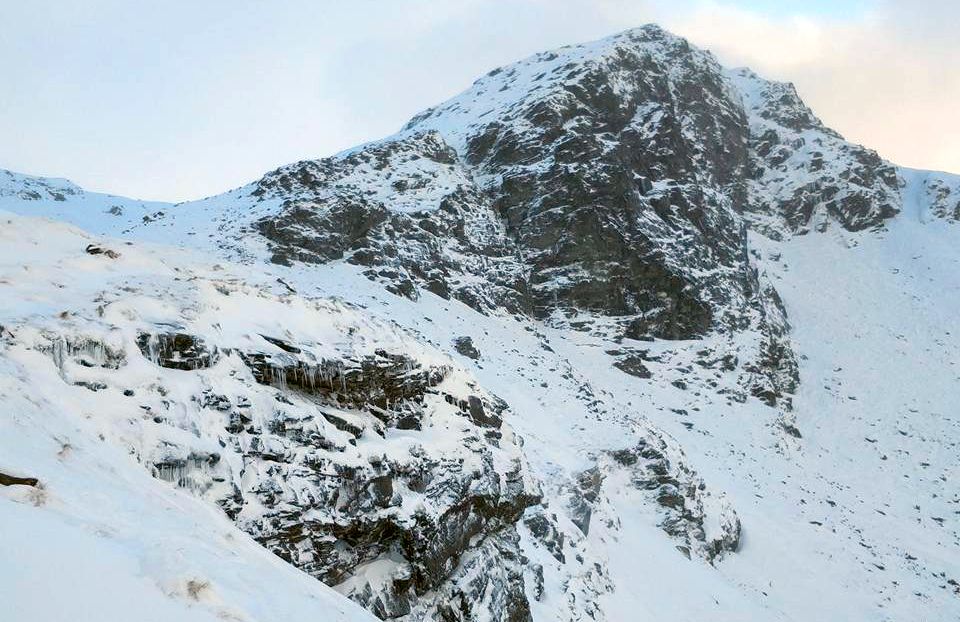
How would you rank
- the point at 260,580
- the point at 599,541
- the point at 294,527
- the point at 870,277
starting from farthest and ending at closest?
the point at 870,277, the point at 599,541, the point at 294,527, the point at 260,580

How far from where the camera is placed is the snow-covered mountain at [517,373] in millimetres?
6969

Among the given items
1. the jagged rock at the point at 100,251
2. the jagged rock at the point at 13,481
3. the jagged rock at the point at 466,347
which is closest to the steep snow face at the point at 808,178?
the jagged rock at the point at 466,347

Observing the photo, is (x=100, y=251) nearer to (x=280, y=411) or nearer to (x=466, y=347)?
(x=280, y=411)

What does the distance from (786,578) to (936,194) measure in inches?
2399

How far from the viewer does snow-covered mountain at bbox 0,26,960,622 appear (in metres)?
6.97

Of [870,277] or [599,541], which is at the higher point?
[870,277]

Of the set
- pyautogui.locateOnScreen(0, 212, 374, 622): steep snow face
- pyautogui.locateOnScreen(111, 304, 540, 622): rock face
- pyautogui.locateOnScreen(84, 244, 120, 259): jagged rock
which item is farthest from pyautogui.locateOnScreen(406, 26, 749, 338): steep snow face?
pyautogui.locateOnScreen(0, 212, 374, 622): steep snow face

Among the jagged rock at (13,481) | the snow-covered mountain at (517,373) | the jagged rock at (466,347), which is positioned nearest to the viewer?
the jagged rock at (13,481)

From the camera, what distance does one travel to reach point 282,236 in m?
33.9

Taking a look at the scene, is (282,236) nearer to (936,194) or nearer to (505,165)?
(505,165)

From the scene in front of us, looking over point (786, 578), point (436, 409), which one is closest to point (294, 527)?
point (436, 409)

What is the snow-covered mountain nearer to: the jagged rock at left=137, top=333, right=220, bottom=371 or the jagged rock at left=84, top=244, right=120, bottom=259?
the jagged rock at left=137, top=333, right=220, bottom=371

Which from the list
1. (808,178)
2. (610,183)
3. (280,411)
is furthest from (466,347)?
(808,178)

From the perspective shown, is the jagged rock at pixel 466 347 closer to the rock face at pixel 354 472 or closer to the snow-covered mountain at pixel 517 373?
the snow-covered mountain at pixel 517 373
